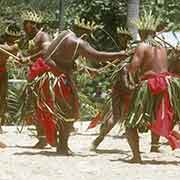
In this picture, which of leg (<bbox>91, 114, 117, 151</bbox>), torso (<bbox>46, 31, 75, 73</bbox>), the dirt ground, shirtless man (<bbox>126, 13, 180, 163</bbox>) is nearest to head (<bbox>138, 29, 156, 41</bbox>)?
shirtless man (<bbox>126, 13, 180, 163</bbox>)

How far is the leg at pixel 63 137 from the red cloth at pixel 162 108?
42.7 inches

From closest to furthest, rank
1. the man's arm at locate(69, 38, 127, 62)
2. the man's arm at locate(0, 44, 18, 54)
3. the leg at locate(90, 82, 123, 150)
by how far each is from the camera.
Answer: the man's arm at locate(69, 38, 127, 62)
the leg at locate(90, 82, 123, 150)
the man's arm at locate(0, 44, 18, 54)

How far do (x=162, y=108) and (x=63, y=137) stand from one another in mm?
1287

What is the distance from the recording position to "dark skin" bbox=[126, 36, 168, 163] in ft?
23.9

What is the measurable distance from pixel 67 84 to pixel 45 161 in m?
0.99

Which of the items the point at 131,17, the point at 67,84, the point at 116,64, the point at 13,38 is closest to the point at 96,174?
the point at 67,84

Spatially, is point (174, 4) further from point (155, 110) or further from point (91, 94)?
point (155, 110)

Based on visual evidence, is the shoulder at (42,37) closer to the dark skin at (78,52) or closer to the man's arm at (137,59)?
the dark skin at (78,52)

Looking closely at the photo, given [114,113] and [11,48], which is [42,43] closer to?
[11,48]

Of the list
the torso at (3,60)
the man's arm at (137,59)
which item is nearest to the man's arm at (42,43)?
the torso at (3,60)

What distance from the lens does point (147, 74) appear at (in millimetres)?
7352

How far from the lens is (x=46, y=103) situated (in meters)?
8.03

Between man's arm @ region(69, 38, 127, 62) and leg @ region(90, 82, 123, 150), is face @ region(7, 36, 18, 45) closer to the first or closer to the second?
leg @ region(90, 82, 123, 150)

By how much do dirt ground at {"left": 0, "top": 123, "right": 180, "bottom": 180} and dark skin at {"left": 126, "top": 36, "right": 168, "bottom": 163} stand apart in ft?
0.76
